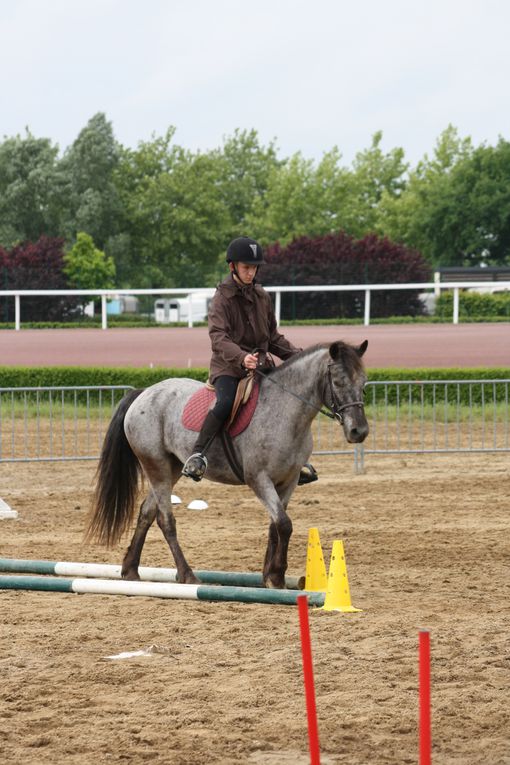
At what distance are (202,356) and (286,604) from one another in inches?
919

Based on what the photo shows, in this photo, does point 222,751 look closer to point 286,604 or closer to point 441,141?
point 286,604

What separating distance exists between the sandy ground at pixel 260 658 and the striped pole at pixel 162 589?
116 mm

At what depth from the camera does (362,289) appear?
39.4 meters

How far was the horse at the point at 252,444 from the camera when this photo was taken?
8.92 m

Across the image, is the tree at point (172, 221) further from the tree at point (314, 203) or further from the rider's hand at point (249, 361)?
the rider's hand at point (249, 361)

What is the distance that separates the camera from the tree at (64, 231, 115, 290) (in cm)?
5408

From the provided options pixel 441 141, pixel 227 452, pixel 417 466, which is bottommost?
pixel 417 466

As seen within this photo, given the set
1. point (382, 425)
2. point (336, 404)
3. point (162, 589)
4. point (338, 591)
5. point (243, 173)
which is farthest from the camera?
point (243, 173)

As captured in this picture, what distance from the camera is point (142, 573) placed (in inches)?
377

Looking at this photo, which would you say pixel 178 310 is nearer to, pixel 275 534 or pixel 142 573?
pixel 142 573

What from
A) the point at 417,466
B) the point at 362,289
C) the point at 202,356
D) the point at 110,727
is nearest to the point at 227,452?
the point at 110,727

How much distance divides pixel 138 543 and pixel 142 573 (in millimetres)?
232

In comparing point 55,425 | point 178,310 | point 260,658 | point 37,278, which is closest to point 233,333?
point 260,658

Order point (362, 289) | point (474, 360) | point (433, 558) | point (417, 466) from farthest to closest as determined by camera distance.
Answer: point (362, 289)
point (474, 360)
point (417, 466)
point (433, 558)
